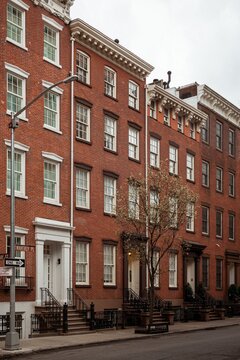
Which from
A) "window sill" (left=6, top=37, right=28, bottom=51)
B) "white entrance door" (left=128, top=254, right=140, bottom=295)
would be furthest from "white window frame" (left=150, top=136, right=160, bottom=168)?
"window sill" (left=6, top=37, right=28, bottom=51)

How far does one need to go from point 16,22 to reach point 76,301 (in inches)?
508

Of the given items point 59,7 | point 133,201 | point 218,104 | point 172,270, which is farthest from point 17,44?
point 218,104

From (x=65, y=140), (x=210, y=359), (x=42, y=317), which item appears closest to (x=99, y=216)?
(x=65, y=140)

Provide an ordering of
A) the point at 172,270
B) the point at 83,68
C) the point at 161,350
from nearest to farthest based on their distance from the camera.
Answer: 1. the point at 161,350
2. the point at 83,68
3. the point at 172,270

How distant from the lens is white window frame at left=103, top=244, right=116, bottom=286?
3177 cm

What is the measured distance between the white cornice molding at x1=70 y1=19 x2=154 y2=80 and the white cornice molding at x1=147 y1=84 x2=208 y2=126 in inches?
41.6

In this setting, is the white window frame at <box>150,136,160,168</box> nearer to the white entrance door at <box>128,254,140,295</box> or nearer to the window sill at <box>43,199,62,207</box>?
the white entrance door at <box>128,254,140,295</box>

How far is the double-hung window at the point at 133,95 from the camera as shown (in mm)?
35312

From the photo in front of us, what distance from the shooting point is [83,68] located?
3139 centimetres

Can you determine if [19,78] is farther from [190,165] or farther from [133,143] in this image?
[190,165]

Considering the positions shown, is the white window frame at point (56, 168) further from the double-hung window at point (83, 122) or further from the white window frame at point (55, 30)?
the white window frame at point (55, 30)

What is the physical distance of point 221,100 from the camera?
150 ft

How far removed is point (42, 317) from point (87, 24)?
14.2 metres

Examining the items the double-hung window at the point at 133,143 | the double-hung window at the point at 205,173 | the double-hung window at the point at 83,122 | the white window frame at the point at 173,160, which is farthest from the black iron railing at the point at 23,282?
the double-hung window at the point at 205,173
